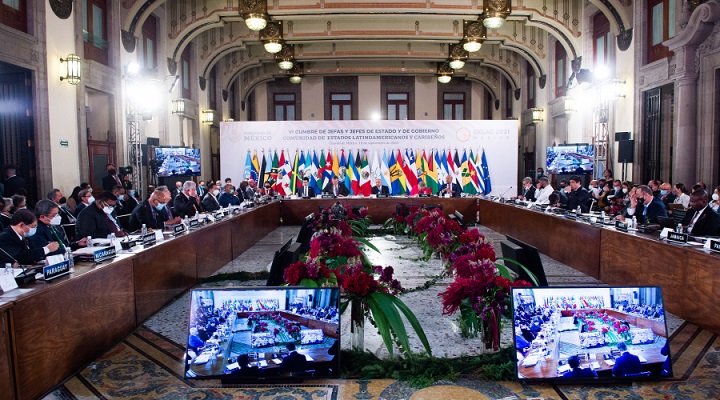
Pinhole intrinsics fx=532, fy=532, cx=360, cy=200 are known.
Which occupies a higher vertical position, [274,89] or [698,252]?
[274,89]

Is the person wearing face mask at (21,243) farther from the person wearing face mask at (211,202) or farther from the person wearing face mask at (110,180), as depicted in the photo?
the person wearing face mask at (110,180)

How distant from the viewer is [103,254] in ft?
10.8

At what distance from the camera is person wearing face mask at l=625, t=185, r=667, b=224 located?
5234 mm

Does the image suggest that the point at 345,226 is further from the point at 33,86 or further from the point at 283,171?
the point at 283,171

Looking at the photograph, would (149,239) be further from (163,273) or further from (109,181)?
(109,181)

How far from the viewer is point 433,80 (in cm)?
1830

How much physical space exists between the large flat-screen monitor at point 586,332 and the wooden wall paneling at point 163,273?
251cm

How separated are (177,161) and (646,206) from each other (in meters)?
8.17

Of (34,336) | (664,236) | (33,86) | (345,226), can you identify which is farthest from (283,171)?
(34,336)

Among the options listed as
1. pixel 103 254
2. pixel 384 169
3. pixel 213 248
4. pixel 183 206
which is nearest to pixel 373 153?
pixel 384 169

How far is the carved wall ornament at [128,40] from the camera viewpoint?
9.04m

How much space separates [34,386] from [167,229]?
266 cm

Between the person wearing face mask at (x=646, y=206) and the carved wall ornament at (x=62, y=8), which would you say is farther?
the carved wall ornament at (x=62, y=8)

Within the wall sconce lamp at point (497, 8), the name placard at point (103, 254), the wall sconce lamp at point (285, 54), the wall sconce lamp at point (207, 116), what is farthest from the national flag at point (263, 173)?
the name placard at point (103, 254)
